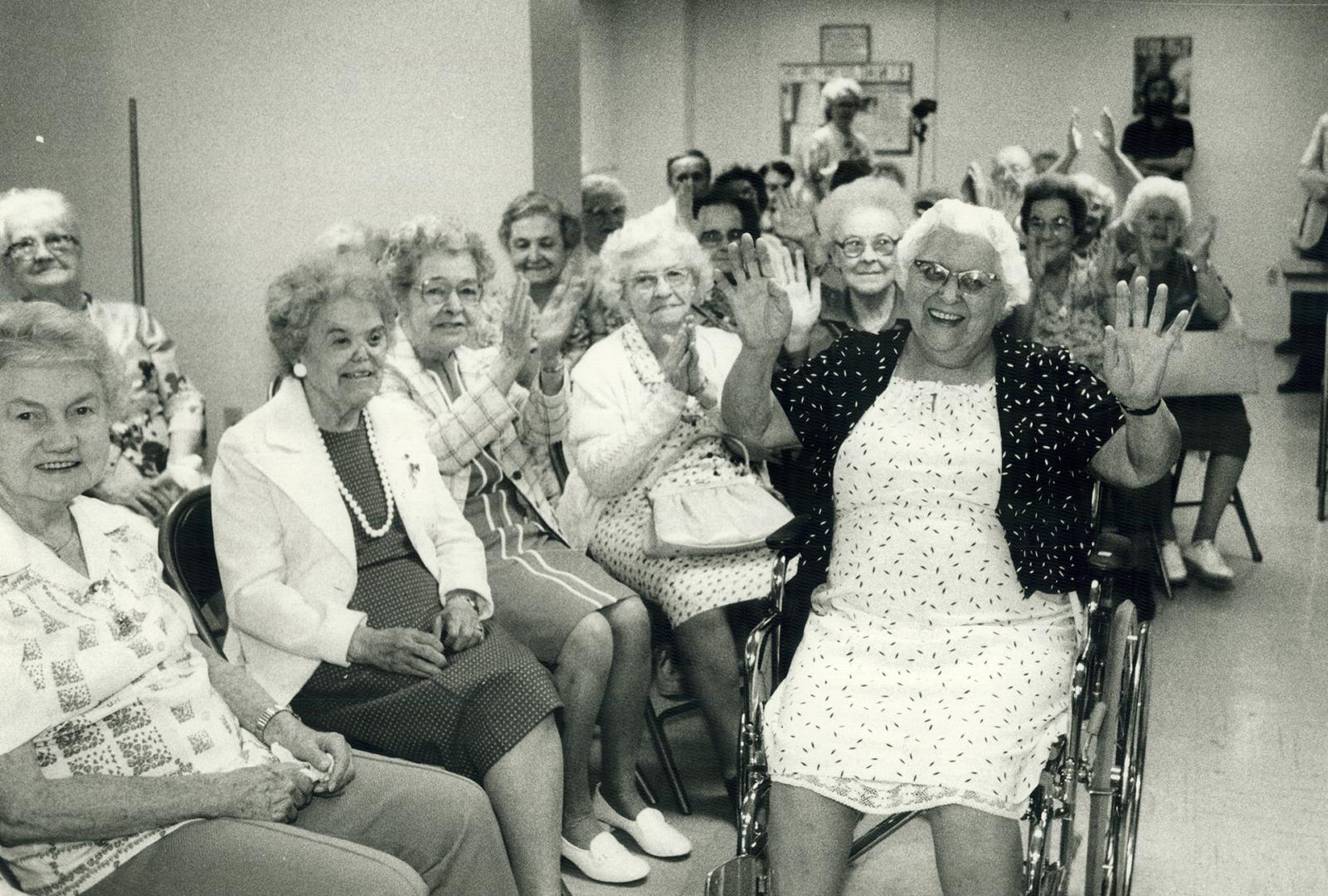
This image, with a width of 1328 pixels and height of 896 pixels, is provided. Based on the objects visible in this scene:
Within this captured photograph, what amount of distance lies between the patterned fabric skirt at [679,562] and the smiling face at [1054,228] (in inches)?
73.9

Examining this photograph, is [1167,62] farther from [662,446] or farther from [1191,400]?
[662,446]

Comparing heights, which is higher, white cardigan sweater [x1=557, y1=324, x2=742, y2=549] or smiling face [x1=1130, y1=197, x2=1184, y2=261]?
smiling face [x1=1130, y1=197, x2=1184, y2=261]

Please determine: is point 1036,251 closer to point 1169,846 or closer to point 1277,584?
point 1277,584

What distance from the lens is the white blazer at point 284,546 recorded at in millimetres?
2418

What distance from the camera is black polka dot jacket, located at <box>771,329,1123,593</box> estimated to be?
7.87 feet

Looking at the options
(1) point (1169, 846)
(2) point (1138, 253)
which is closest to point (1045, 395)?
(1) point (1169, 846)

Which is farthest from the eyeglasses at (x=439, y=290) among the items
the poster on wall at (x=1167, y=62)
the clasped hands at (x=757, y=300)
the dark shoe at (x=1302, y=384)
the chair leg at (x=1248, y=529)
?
the poster on wall at (x=1167, y=62)

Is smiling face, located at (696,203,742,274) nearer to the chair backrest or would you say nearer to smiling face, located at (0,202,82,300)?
smiling face, located at (0,202,82,300)

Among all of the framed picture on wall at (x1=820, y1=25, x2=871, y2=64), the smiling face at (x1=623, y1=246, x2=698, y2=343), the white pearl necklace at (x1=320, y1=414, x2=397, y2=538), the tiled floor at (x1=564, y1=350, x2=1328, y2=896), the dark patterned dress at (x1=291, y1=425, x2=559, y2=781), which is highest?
the framed picture on wall at (x1=820, y1=25, x2=871, y2=64)

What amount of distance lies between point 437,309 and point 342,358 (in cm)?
61

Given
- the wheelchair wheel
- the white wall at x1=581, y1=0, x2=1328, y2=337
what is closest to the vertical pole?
the wheelchair wheel

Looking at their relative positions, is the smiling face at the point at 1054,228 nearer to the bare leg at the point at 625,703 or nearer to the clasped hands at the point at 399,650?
the bare leg at the point at 625,703

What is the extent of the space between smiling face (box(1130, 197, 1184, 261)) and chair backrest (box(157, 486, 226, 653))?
12.4 feet

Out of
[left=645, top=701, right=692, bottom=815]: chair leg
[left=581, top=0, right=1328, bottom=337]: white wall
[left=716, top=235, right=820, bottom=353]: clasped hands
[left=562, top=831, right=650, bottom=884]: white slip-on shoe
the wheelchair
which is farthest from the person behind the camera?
[left=581, top=0, right=1328, bottom=337]: white wall
